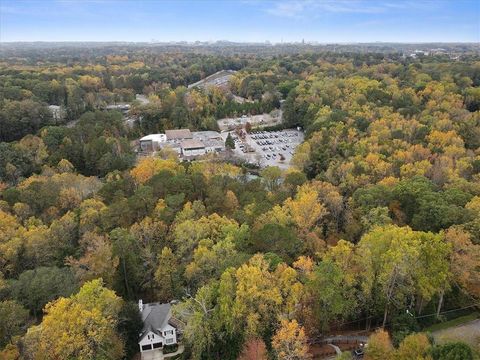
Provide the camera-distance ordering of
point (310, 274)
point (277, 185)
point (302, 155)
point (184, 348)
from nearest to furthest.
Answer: point (310, 274) < point (184, 348) < point (277, 185) < point (302, 155)

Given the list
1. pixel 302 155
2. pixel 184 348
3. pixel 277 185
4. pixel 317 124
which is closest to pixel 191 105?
pixel 317 124

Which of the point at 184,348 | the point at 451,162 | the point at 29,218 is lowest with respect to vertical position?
the point at 184,348

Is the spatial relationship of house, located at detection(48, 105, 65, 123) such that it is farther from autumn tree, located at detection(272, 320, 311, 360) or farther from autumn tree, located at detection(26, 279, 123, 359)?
autumn tree, located at detection(272, 320, 311, 360)

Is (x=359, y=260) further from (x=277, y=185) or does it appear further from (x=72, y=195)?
(x=72, y=195)

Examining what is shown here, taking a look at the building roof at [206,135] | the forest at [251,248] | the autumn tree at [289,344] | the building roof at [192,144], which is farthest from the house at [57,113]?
the autumn tree at [289,344]

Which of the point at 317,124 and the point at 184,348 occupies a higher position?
the point at 317,124
